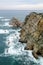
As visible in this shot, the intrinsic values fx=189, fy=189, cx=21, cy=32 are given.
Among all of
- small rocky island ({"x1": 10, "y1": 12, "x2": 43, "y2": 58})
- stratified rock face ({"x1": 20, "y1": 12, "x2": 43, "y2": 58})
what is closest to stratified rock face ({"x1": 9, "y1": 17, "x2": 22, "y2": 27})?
small rocky island ({"x1": 10, "y1": 12, "x2": 43, "y2": 58})

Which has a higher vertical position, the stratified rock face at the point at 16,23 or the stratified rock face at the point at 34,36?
the stratified rock face at the point at 34,36

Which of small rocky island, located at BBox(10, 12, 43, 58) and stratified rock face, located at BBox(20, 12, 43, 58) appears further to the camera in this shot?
stratified rock face, located at BBox(20, 12, 43, 58)

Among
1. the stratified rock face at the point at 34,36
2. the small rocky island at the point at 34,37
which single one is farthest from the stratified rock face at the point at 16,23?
the stratified rock face at the point at 34,36

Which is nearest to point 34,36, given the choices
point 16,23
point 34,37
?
point 34,37

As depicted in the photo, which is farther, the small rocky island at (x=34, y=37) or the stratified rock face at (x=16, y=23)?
the stratified rock face at (x=16, y=23)

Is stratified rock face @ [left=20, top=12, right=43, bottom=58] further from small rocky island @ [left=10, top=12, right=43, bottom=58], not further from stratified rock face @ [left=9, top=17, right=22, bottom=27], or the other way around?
stratified rock face @ [left=9, top=17, right=22, bottom=27]

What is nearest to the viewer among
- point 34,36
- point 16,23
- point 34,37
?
point 34,37

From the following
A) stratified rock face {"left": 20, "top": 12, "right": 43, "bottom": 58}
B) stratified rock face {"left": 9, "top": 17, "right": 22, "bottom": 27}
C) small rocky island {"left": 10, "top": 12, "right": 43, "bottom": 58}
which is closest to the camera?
small rocky island {"left": 10, "top": 12, "right": 43, "bottom": 58}

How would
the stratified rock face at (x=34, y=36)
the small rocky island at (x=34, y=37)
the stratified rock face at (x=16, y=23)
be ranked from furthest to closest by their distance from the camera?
the stratified rock face at (x=16, y=23) → the stratified rock face at (x=34, y=36) → the small rocky island at (x=34, y=37)

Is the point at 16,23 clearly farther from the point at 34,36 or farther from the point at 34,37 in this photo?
the point at 34,37

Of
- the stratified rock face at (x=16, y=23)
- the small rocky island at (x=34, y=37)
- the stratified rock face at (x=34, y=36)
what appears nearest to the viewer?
the small rocky island at (x=34, y=37)

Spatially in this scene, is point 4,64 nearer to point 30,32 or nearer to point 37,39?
point 37,39

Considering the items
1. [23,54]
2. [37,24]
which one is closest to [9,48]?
[23,54]

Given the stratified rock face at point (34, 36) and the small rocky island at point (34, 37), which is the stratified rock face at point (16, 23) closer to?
the small rocky island at point (34, 37)
